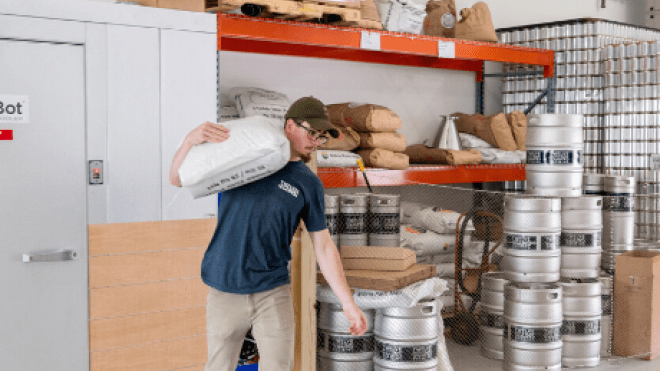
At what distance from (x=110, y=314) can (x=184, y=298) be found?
425 millimetres

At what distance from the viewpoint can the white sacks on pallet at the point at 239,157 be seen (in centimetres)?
292

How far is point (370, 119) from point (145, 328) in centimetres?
272

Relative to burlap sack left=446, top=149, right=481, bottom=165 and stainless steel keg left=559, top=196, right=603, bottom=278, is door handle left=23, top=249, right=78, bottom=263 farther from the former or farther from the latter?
burlap sack left=446, top=149, right=481, bottom=165

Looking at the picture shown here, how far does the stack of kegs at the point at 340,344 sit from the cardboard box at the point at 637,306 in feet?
7.36

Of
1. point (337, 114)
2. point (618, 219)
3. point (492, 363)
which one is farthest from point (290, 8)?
point (618, 219)

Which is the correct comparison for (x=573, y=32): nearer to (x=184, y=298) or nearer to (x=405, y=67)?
(x=405, y=67)

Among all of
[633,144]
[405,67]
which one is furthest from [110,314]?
[633,144]

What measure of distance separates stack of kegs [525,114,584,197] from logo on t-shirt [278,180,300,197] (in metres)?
2.74

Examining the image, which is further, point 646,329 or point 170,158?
point 646,329

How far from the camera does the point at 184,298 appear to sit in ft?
13.2

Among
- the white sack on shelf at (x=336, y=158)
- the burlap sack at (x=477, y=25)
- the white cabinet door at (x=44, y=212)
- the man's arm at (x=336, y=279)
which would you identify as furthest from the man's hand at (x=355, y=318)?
the burlap sack at (x=477, y=25)

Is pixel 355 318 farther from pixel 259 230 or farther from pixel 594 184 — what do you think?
pixel 594 184

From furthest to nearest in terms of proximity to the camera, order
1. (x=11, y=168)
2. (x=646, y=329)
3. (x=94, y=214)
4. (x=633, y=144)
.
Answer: (x=633, y=144) < (x=646, y=329) < (x=94, y=214) < (x=11, y=168)

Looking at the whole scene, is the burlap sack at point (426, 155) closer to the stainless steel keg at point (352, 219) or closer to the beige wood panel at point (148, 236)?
the stainless steel keg at point (352, 219)
